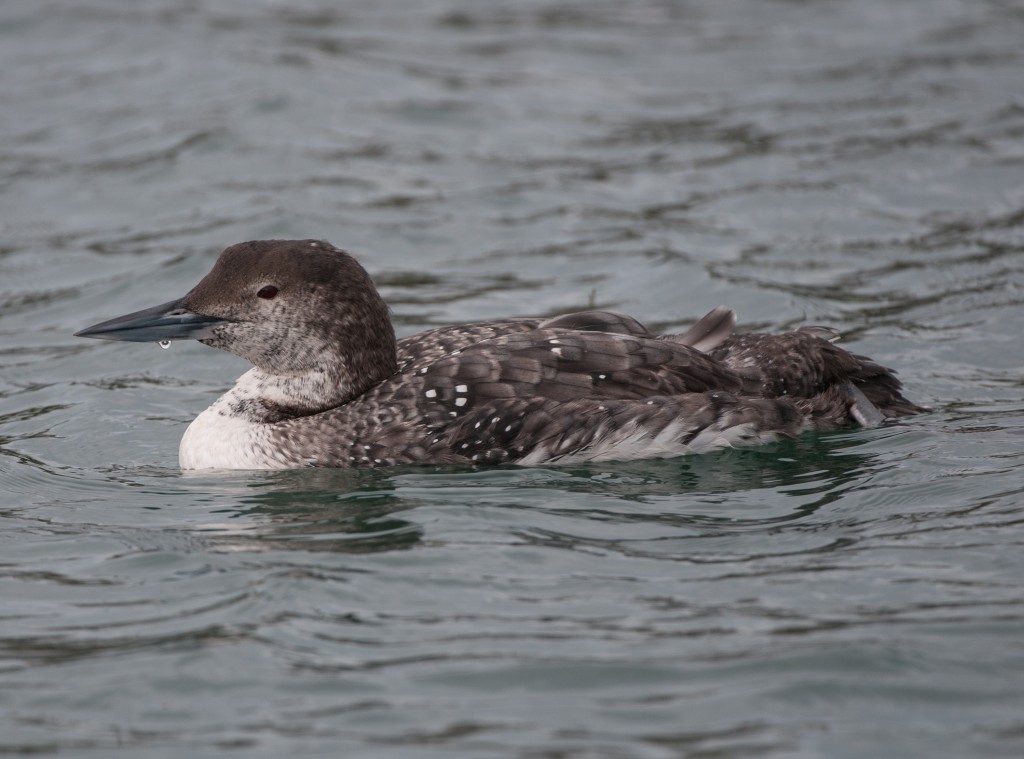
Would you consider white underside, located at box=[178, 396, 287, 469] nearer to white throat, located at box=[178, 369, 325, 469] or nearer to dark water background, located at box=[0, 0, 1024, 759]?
white throat, located at box=[178, 369, 325, 469]

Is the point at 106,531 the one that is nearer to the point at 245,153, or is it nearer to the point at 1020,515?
the point at 1020,515

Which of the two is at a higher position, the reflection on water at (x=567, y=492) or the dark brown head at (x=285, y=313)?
the dark brown head at (x=285, y=313)

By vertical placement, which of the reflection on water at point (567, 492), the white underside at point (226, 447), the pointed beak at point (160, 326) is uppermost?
the pointed beak at point (160, 326)

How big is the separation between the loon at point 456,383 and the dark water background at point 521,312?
176mm

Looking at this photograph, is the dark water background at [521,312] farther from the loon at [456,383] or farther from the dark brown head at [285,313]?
the dark brown head at [285,313]

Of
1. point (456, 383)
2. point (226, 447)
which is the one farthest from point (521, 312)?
point (226, 447)

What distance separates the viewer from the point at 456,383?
623cm

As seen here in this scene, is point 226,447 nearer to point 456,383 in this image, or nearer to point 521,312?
point 456,383

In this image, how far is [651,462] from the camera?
247 inches

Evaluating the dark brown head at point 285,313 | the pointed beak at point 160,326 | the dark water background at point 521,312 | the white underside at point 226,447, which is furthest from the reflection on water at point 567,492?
the pointed beak at point 160,326

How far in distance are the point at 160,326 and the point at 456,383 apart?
1.27 metres

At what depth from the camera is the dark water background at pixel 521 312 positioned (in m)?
4.30

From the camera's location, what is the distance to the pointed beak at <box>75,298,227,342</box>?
632 centimetres

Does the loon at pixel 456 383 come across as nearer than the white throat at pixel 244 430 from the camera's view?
Yes
